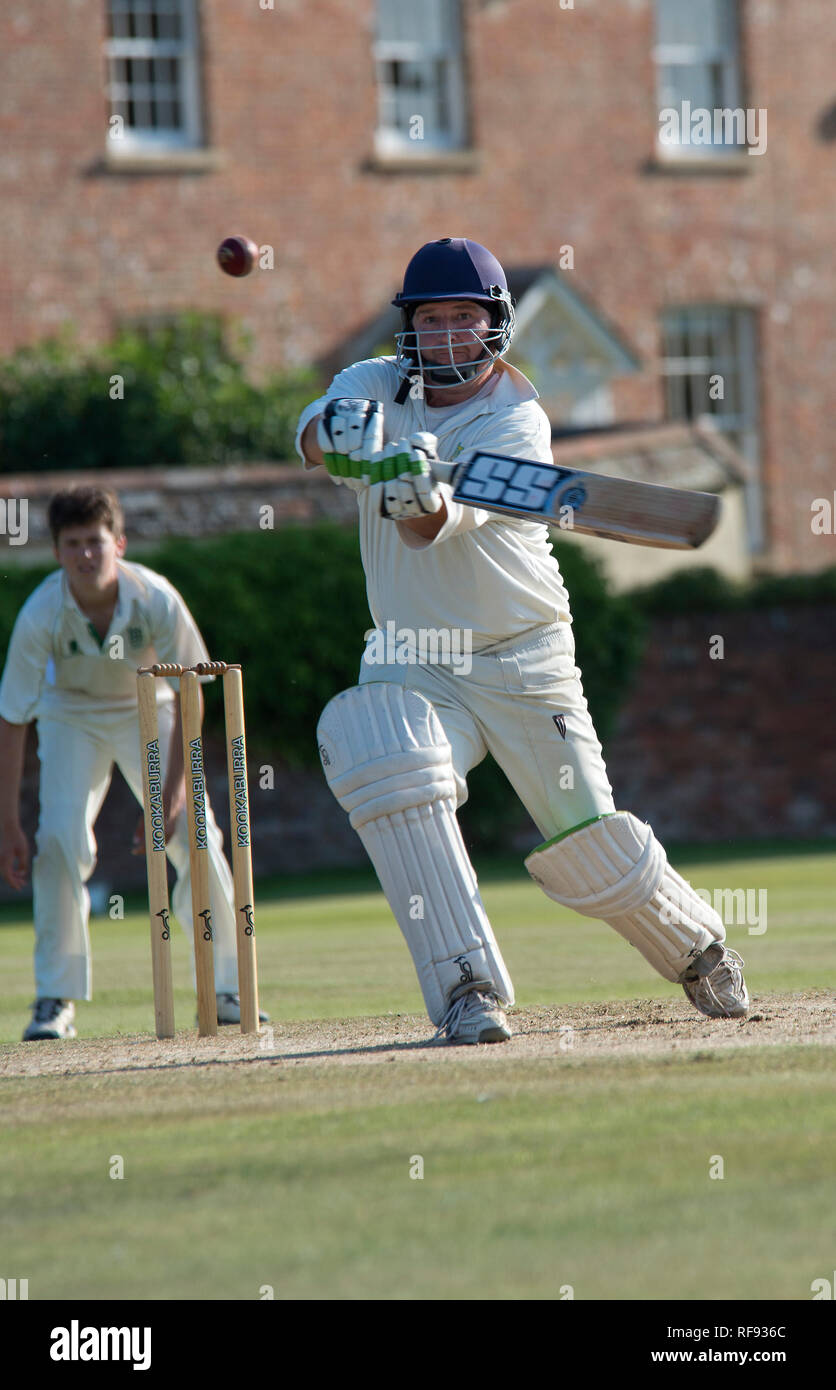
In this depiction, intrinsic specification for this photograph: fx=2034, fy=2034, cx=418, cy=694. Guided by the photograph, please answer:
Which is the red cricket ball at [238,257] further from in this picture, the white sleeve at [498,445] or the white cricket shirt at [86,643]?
the white sleeve at [498,445]

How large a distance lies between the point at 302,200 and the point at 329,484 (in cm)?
587

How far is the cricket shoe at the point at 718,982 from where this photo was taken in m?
5.37

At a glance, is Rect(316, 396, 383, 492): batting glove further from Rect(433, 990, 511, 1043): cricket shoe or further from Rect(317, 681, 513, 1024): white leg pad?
Rect(433, 990, 511, 1043): cricket shoe

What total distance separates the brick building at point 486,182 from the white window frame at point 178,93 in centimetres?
3

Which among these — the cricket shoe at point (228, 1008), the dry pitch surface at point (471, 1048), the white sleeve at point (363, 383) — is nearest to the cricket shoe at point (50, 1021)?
the dry pitch surface at point (471, 1048)

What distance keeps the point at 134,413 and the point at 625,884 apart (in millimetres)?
11368

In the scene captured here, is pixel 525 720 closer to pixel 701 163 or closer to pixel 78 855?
pixel 78 855

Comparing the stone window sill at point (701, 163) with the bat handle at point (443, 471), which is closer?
the bat handle at point (443, 471)

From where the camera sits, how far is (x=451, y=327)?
A: 17.3 feet

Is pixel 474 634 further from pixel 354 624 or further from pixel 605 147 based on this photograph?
pixel 605 147

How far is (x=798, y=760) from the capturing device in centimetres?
1484

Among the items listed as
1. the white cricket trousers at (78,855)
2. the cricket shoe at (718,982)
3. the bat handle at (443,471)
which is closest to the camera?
the bat handle at (443,471)

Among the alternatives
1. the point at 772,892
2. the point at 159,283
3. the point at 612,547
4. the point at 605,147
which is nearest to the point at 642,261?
the point at 605,147

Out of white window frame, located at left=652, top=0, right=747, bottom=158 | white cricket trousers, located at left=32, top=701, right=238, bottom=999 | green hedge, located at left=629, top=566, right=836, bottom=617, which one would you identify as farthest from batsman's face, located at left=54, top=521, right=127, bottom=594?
white window frame, located at left=652, top=0, right=747, bottom=158
